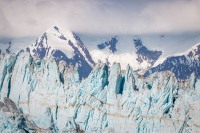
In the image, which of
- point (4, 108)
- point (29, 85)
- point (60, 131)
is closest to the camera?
point (4, 108)

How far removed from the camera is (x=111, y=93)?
7081cm

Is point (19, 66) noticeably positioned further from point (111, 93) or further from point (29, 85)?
point (111, 93)

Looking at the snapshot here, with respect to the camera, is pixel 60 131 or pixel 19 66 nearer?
pixel 60 131

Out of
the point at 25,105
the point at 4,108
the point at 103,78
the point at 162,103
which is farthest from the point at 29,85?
the point at 4,108

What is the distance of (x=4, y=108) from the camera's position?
4600 centimetres

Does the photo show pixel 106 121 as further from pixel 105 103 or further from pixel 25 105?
pixel 25 105

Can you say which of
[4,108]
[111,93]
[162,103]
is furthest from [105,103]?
[4,108]

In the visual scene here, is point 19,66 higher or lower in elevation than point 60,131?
higher

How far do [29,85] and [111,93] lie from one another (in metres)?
8.68

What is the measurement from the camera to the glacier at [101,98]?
66.9 metres

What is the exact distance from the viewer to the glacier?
219 feet

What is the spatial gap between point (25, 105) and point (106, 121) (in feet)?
28.7

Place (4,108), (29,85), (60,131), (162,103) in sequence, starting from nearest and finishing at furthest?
1. (4,108)
2. (60,131)
3. (162,103)
4. (29,85)

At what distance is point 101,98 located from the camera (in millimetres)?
71062
